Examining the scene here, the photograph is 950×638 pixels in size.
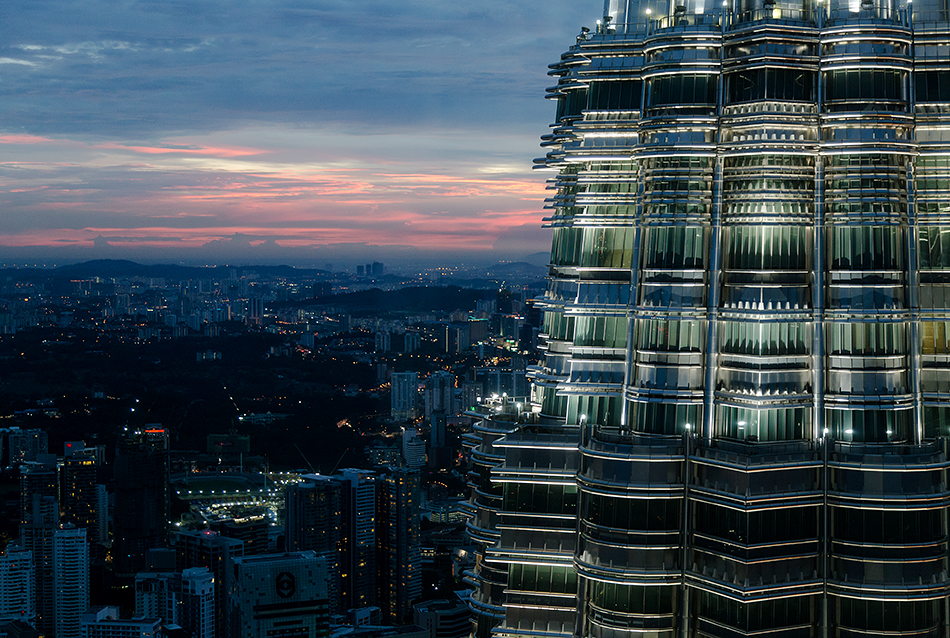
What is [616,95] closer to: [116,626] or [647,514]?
[647,514]

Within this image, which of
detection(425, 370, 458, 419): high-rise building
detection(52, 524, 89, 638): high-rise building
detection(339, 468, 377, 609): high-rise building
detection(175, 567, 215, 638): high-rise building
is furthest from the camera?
detection(425, 370, 458, 419): high-rise building

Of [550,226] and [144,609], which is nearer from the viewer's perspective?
[550,226]

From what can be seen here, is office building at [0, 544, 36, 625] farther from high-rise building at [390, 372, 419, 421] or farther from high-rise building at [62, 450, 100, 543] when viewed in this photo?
high-rise building at [390, 372, 419, 421]

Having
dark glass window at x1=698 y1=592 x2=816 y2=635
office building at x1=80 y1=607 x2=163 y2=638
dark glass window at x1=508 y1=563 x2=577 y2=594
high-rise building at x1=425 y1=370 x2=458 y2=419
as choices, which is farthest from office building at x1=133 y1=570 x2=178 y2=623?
dark glass window at x1=698 y1=592 x2=816 y2=635

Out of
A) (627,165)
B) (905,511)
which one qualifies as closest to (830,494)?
(905,511)

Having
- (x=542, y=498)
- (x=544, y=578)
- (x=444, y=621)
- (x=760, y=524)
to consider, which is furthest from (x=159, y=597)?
(x=760, y=524)

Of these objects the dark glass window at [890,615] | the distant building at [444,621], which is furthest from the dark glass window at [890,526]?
the distant building at [444,621]

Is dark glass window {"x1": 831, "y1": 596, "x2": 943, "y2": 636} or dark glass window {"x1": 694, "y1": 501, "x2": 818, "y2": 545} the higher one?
dark glass window {"x1": 694, "y1": 501, "x2": 818, "y2": 545}

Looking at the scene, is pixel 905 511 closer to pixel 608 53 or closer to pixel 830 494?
pixel 830 494
